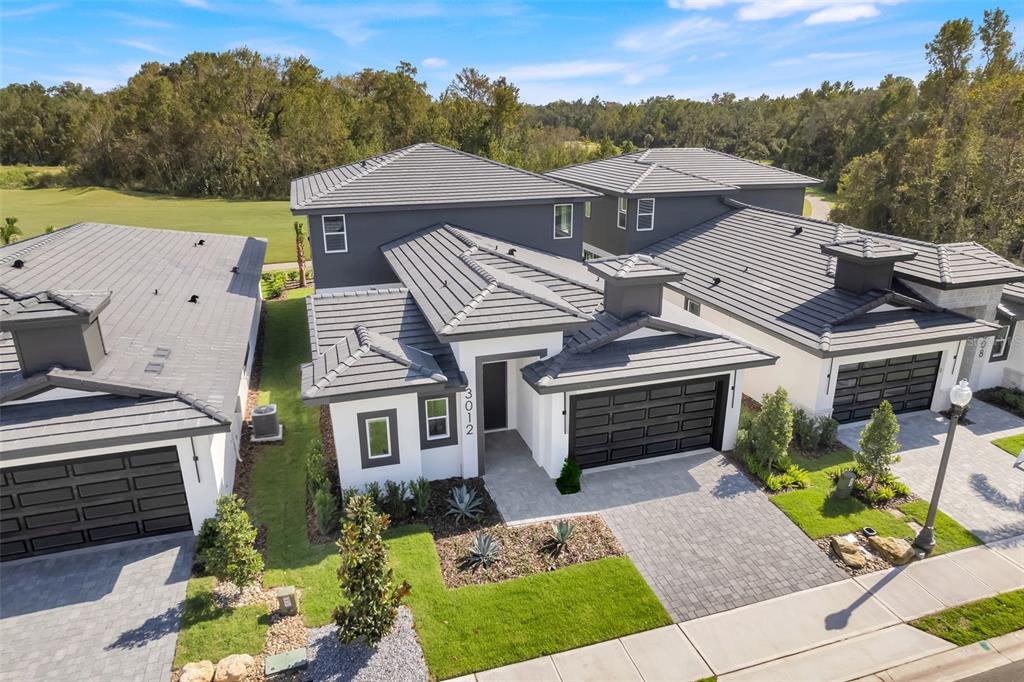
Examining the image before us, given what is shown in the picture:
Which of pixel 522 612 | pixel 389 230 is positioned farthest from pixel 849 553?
pixel 389 230

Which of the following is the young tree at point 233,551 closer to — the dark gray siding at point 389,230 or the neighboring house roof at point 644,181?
the dark gray siding at point 389,230

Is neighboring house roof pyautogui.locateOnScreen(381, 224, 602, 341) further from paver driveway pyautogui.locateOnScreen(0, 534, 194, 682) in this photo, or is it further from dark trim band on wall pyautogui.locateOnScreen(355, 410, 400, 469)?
paver driveway pyautogui.locateOnScreen(0, 534, 194, 682)

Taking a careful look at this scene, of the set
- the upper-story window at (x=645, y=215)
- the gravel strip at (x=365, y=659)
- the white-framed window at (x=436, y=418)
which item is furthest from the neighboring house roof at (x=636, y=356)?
the upper-story window at (x=645, y=215)

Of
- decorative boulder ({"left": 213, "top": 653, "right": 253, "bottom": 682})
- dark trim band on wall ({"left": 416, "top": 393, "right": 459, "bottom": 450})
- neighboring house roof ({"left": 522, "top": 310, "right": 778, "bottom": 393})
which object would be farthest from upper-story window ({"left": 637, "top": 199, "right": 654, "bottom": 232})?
decorative boulder ({"left": 213, "top": 653, "right": 253, "bottom": 682})

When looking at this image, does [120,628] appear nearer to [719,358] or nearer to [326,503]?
[326,503]

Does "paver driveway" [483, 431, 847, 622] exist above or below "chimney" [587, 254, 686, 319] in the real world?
below

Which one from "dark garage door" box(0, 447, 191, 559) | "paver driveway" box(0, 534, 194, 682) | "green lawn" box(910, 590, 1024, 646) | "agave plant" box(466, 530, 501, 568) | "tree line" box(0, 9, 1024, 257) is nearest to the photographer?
"paver driveway" box(0, 534, 194, 682)
